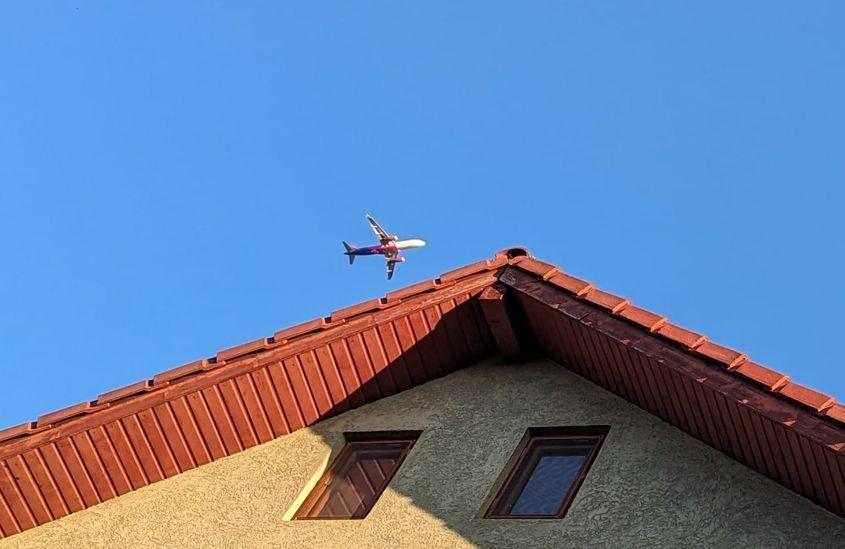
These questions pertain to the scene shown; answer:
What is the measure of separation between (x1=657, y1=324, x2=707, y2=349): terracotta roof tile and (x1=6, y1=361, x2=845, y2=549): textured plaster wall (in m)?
0.72

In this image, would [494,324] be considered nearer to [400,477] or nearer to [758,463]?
[400,477]

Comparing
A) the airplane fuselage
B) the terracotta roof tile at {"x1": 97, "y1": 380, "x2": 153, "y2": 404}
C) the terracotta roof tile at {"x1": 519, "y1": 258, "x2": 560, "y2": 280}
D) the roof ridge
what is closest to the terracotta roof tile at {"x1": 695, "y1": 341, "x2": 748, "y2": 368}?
the roof ridge

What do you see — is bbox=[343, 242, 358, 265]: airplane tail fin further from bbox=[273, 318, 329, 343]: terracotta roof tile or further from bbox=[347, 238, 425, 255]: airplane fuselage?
bbox=[273, 318, 329, 343]: terracotta roof tile

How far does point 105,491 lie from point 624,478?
4.31 metres

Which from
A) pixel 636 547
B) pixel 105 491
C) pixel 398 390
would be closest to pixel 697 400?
pixel 636 547

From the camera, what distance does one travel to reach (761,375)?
7859 millimetres

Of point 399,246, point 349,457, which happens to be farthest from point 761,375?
point 399,246

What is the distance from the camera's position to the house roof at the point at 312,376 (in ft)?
31.4

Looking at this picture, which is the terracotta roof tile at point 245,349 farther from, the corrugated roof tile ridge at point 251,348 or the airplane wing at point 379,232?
the airplane wing at point 379,232

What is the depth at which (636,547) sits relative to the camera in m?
7.75

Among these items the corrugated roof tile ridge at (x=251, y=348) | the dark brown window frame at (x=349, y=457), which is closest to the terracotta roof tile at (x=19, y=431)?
the corrugated roof tile ridge at (x=251, y=348)

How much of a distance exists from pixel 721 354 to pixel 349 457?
3.31 meters

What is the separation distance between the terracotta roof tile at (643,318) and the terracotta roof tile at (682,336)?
0.17 ft

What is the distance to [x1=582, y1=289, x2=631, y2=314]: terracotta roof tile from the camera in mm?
9125
